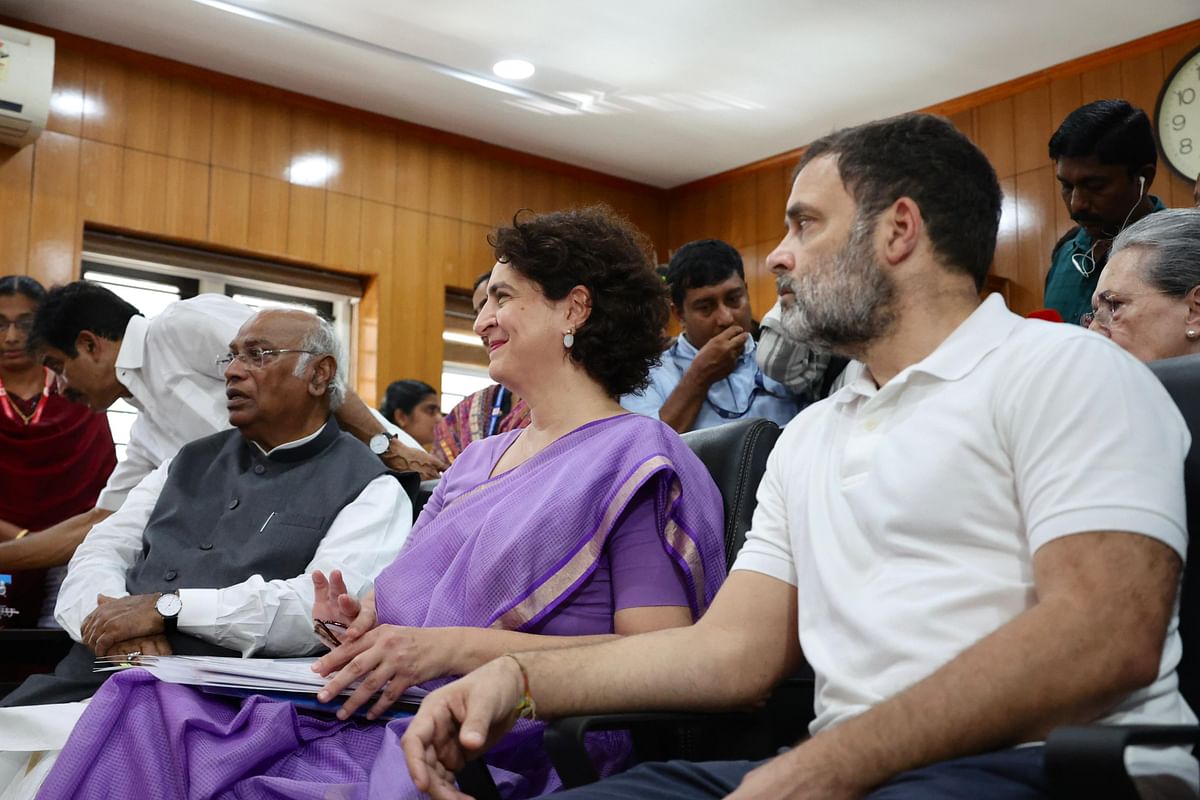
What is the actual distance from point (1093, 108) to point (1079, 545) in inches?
93.0

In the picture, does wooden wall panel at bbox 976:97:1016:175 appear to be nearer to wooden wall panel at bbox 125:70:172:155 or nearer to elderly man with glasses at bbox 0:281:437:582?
wooden wall panel at bbox 125:70:172:155

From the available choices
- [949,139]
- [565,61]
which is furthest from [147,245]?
[949,139]

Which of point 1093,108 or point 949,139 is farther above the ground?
point 1093,108

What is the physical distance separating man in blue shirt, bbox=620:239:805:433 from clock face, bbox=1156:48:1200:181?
10.4 ft

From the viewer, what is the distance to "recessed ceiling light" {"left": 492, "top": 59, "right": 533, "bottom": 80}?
6.20 m

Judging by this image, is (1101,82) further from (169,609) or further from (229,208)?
(169,609)

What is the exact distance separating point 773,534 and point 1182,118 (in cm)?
504

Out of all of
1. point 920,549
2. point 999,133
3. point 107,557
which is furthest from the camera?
point 999,133

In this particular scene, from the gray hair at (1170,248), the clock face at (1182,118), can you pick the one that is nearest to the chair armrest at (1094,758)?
the gray hair at (1170,248)

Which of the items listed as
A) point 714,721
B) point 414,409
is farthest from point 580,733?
point 414,409

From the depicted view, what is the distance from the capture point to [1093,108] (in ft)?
10.1

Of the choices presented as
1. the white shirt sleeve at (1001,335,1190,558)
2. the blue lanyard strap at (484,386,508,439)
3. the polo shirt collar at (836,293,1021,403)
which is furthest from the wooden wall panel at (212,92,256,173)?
the white shirt sleeve at (1001,335,1190,558)

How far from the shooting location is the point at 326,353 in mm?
2607

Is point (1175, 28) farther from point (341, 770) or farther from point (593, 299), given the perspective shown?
point (341, 770)
